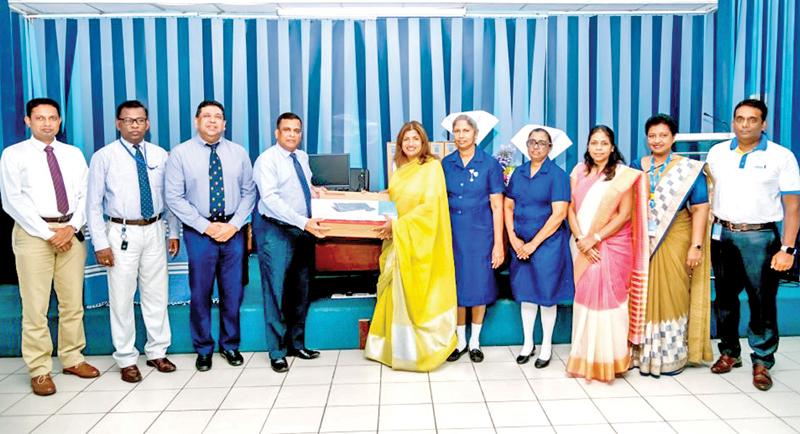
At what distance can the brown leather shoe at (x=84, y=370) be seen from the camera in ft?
11.0

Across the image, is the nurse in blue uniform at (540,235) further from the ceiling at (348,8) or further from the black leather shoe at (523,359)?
the ceiling at (348,8)

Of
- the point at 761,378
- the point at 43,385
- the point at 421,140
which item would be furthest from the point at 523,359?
the point at 43,385

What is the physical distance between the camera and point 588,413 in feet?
9.21

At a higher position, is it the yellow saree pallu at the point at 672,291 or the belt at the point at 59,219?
the belt at the point at 59,219

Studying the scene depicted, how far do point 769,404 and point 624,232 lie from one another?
1.11 meters

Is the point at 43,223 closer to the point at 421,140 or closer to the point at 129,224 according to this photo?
the point at 129,224

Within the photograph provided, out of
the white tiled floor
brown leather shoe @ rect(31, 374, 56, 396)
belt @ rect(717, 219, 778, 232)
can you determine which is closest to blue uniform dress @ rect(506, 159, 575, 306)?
the white tiled floor

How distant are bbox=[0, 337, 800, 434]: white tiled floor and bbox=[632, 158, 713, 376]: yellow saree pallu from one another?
0.45ft

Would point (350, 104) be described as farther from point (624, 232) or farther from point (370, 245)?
point (624, 232)

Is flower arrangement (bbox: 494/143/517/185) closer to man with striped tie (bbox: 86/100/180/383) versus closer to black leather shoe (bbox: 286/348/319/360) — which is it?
black leather shoe (bbox: 286/348/319/360)

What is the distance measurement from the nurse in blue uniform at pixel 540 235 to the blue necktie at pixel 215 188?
1.73 meters

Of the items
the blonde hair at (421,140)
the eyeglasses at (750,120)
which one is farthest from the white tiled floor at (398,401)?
the eyeglasses at (750,120)

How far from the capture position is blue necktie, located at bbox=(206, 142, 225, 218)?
3342 mm

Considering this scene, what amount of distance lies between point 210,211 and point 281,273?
56 cm
